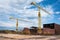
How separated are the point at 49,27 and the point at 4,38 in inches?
562

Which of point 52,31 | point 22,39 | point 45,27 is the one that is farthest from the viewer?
point 45,27

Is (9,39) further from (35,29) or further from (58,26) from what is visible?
(58,26)

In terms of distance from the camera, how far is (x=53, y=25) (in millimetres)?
22250

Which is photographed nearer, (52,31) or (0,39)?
(0,39)

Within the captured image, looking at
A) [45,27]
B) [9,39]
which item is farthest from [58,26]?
[9,39]

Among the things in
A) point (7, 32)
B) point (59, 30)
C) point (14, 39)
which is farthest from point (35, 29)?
point (14, 39)

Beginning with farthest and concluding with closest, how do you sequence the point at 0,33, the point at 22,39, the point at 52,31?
the point at 52,31
the point at 0,33
the point at 22,39

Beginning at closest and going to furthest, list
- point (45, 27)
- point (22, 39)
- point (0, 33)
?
point (22, 39) → point (0, 33) → point (45, 27)

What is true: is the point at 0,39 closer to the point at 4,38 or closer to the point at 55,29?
the point at 4,38

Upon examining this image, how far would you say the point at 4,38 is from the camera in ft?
A: 32.9

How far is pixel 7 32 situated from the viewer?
38.6 feet

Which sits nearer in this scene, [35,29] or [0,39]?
[0,39]

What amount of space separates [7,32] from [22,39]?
98.1 inches

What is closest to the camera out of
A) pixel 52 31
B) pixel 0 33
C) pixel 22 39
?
pixel 22 39
